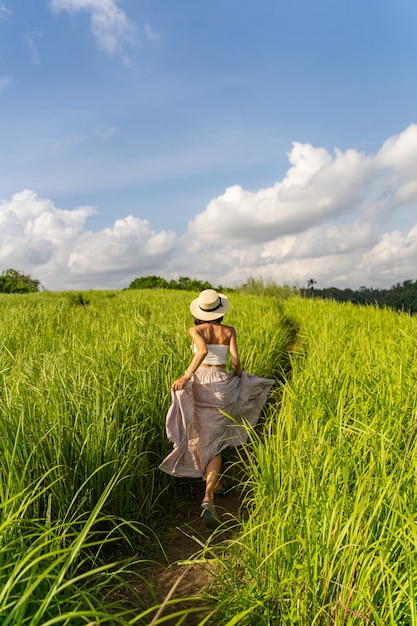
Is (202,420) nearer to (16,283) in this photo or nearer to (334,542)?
(334,542)

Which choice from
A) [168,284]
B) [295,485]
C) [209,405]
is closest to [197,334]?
[209,405]

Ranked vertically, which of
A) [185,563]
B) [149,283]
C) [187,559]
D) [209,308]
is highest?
[149,283]

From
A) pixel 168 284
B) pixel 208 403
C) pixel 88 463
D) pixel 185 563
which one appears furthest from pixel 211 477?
pixel 168 284

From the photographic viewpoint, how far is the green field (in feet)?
5.57

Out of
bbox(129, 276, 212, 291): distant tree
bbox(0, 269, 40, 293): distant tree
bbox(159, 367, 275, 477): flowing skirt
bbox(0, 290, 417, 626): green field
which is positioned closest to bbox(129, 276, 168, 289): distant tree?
bbox(129, 276, 212, 291): distant tree

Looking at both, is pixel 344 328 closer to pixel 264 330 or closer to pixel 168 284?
pixel 264 330

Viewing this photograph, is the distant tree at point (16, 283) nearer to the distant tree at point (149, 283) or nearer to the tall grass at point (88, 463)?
the distant tree at point (149, 283)

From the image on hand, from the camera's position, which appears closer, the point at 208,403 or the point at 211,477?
the point at 211,477

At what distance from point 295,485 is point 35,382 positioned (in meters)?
1.81

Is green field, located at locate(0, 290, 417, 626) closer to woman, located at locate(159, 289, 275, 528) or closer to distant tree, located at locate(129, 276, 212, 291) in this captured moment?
woman, located at locate(159, 289, 275, 528)

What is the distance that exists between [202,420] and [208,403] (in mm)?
114

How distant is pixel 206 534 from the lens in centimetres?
299

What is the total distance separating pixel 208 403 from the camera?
3320 mm

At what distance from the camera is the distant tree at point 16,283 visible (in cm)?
2943
